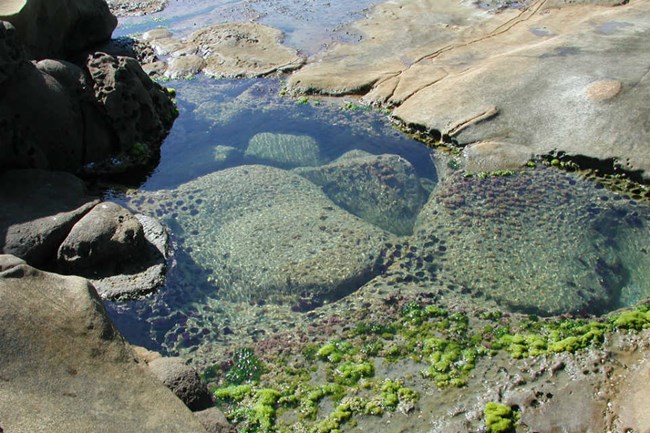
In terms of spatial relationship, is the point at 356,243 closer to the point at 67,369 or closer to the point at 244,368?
the point at 244,368

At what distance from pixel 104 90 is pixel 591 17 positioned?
9258mm

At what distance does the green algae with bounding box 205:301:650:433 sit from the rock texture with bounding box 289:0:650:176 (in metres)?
3.39

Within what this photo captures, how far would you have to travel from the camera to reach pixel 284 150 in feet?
35.0

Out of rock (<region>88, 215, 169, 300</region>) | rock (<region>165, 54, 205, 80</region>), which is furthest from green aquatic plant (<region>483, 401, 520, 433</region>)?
rock (<region>165, 54, 205, 80</region>)

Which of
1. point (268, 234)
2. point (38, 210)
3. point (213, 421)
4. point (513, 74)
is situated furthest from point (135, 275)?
point (513, 74)

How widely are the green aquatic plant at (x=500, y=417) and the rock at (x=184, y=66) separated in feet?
33.2

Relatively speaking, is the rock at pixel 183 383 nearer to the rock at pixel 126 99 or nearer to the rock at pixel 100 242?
the rock at pixel 100 242

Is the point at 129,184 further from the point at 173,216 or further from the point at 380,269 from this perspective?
the point at 380,269

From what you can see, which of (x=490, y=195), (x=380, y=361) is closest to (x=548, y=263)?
(x=490, y=195)

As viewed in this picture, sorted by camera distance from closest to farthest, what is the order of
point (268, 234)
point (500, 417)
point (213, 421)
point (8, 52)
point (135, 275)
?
point (213, 421), point (500, 417), point (135, 275), point (268, 234), point (8, 52)

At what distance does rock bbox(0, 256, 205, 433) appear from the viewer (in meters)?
4.46

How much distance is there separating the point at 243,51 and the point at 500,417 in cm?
1051

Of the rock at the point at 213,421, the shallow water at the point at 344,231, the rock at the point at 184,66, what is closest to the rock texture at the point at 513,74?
the shallow water at the point at 344,231

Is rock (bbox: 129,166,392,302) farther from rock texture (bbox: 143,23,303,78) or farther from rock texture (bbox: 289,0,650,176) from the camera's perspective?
rock texture (bbox: 143,23,303,78)
